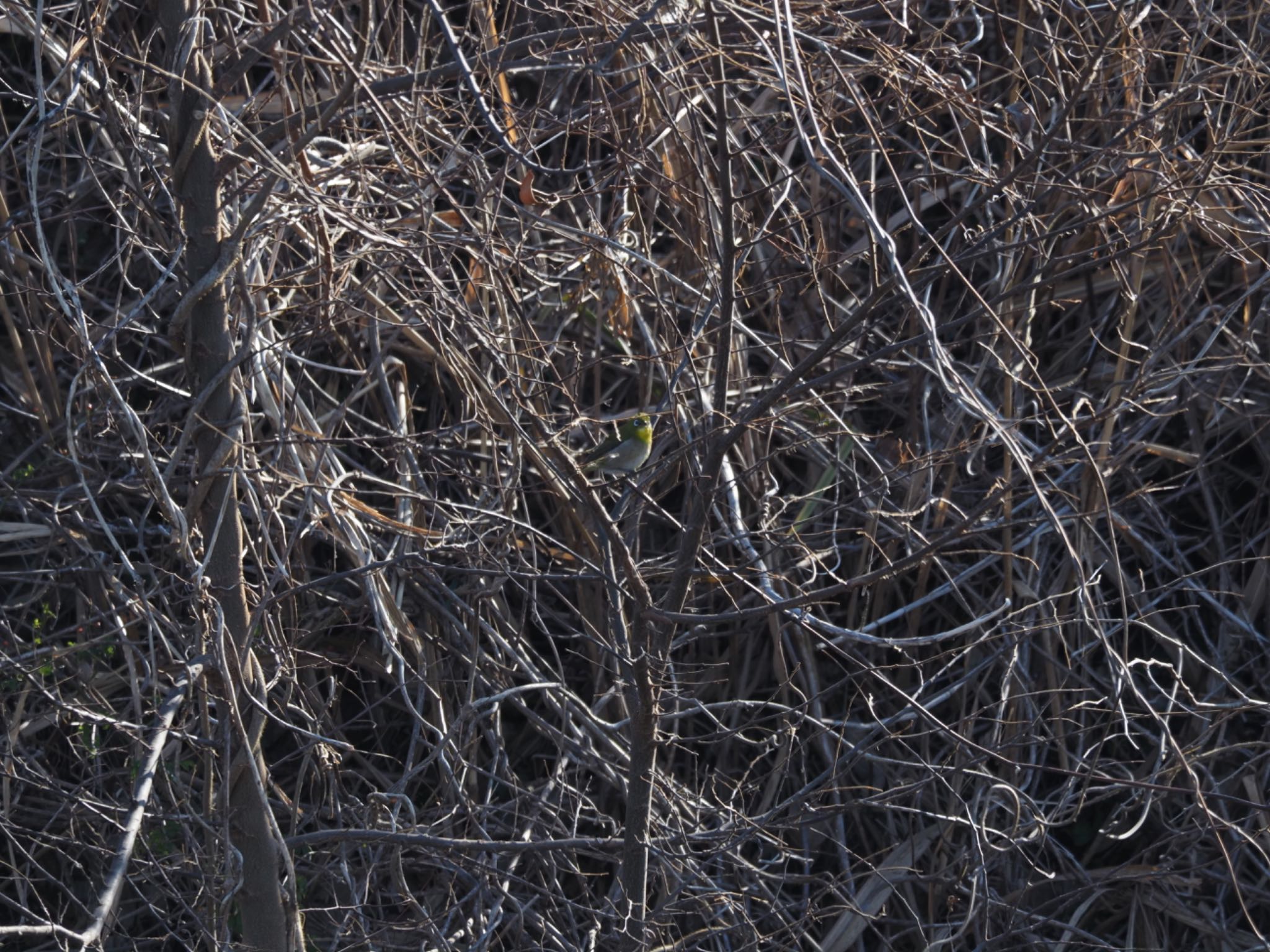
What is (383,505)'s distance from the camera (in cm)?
450

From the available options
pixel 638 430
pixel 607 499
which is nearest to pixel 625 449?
pixel 638 430

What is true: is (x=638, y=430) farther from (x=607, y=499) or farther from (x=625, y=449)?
(x=607, y=499)

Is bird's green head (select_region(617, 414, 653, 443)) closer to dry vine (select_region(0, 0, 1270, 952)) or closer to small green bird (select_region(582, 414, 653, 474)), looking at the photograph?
small green bird (select_region(582, 414, 653, 474))

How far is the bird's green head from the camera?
4180mm

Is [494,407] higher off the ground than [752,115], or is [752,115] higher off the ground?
[752,115]

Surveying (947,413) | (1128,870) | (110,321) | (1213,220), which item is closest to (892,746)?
(1128,870)

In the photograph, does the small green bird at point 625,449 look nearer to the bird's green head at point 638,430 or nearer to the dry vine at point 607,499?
the bird's green head at point 638,430

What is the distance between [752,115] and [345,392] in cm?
235

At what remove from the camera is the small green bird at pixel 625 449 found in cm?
423

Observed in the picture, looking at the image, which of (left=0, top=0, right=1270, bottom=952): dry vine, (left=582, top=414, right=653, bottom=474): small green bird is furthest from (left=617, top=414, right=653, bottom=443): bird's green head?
(left=0, top=0, right=1270, bottom=952): dry vine

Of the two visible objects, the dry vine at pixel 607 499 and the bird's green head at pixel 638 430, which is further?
the bird's green head at pixel 638 430

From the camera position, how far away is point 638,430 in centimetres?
421

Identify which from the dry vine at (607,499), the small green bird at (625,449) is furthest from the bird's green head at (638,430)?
the dry vine at (607,499)

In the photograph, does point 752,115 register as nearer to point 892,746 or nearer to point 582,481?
point 582,481
